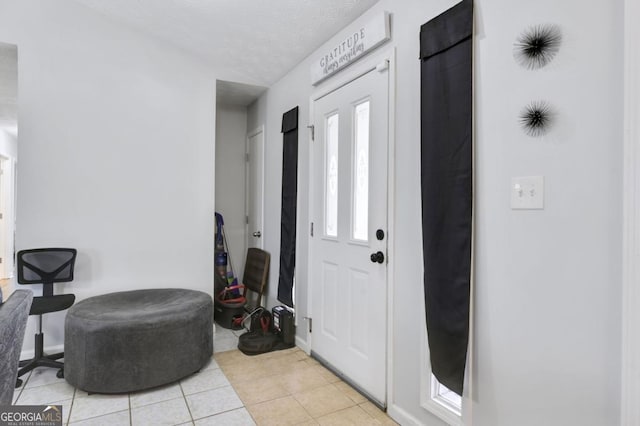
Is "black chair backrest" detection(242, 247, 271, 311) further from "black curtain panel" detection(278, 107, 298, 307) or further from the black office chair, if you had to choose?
the black office chair

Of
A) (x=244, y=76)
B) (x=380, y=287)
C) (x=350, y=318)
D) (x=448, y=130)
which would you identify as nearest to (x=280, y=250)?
(x=350, y=318)

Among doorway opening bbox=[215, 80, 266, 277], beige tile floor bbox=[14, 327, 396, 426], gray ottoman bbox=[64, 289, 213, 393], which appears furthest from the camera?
doorway opening bbox=[215, 80, 266, 277]

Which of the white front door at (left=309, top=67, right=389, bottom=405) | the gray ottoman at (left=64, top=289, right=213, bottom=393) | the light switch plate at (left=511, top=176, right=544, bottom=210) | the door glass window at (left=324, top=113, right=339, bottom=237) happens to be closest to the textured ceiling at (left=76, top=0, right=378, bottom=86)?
the white front door at (left=309, top=67, right=389, bottom=405)

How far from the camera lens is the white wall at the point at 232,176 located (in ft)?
14.4

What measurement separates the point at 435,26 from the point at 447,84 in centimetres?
33

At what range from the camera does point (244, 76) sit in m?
3.61

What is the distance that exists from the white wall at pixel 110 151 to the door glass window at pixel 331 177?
132 centimetres

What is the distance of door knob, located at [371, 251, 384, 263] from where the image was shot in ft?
7.30

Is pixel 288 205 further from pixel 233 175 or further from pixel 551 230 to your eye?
pixel 551 230

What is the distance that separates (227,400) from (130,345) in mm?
733

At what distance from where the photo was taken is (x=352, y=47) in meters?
2.45

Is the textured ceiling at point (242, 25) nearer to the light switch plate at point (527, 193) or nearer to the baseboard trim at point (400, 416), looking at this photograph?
the light switch plate at point (527, 193)

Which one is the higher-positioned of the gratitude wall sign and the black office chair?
the gratitude wall sign

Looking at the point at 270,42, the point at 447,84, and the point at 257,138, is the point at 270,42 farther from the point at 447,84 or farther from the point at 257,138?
the point at 447,84
